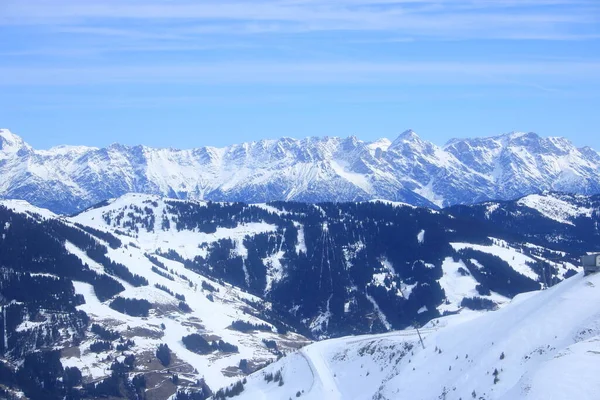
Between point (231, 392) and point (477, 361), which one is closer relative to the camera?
point (477, 361)

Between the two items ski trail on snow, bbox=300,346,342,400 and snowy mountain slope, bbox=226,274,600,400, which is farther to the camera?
ski trail on snow, bbox=300,346,342,400

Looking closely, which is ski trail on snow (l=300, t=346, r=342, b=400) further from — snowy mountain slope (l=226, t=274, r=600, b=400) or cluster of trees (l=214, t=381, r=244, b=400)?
cluster of trees (l=214, t=381, r=244, b=400)

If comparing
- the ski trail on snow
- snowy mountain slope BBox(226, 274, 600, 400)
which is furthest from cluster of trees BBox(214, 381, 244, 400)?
the ski trail on snow

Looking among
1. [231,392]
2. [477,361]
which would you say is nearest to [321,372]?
[231,392]

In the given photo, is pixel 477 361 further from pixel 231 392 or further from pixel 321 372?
pixel 231 392

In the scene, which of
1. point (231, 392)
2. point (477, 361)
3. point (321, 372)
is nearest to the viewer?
point (477, 361)
